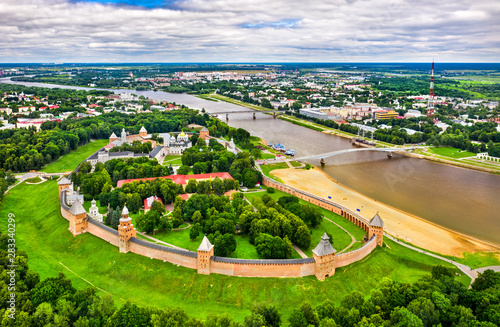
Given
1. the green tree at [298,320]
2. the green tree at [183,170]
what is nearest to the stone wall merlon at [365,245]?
the green tree at [298,320]

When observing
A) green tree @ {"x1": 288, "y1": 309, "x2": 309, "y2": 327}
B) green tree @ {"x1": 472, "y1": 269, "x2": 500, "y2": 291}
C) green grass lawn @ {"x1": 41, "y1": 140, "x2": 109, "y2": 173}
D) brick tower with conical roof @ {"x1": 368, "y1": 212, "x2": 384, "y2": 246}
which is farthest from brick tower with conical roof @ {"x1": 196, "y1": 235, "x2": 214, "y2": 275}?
green grass lawn @ {"x1": 41, "y1": 140, "x2": 109, "y2": 173}

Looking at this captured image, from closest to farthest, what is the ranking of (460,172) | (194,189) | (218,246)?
(218,246) < (194,189) < (460,172)

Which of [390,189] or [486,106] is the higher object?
[486,106]

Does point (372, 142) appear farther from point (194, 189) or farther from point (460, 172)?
point (194, 189)

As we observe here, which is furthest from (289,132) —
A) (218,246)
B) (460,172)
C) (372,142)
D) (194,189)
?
(218,246)

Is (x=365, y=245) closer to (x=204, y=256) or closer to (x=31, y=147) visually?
(x=204, y=256)
